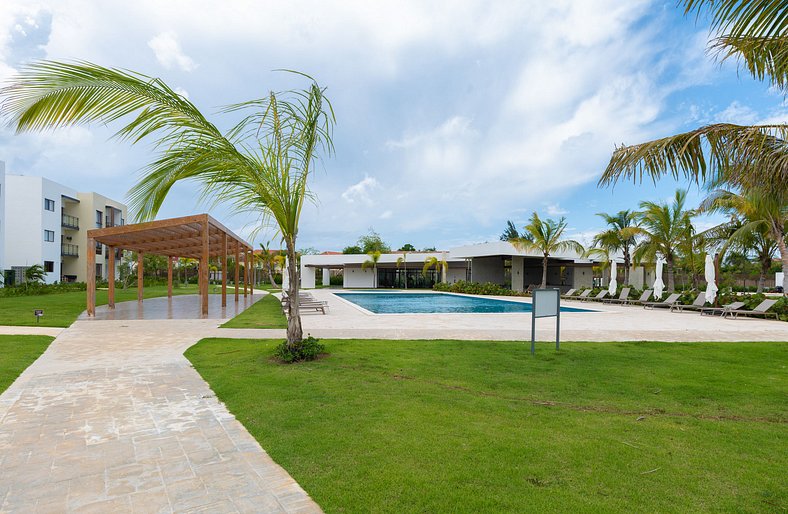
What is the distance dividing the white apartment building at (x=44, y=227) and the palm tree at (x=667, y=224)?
3914cm

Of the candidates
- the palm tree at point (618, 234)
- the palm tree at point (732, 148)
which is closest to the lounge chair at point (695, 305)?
the palm tree at point (618, 234)

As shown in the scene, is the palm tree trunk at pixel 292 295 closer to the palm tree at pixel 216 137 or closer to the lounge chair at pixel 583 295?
the palm tree at pixel 216 137

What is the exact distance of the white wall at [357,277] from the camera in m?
44.4

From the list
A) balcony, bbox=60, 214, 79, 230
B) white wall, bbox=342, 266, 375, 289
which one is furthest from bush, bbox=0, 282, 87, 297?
white wall, bbox=342, 266, 375, 289

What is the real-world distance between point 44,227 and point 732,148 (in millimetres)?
44109

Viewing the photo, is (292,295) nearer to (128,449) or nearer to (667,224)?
(128,449)

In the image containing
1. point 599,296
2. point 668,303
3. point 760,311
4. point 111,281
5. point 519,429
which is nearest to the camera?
point 519,429

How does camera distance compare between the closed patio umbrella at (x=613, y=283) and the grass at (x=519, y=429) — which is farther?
the closed patio umbrella at (x=613, y=283)

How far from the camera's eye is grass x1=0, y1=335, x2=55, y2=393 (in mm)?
6336

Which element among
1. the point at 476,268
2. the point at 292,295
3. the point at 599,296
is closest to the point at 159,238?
the point at 292,295

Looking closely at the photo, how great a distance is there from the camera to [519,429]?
13.4ft

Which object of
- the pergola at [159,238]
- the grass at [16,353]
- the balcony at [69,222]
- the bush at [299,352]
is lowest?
the grass at [16,353]

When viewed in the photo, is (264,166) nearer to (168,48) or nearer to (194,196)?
(194,196)

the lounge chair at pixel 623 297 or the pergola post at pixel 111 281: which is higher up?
the pergola post at pixel 111 281
